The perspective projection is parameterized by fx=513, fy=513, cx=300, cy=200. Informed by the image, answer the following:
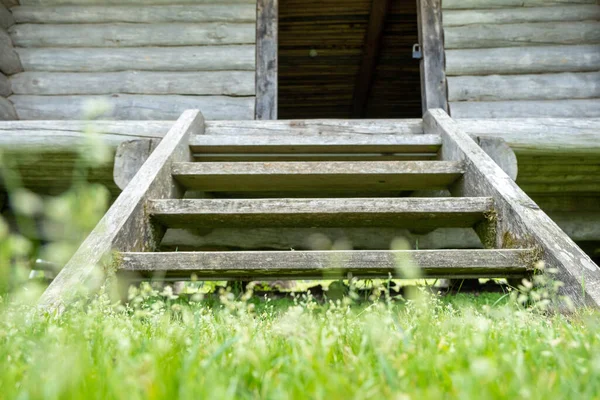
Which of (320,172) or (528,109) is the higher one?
(528,109)

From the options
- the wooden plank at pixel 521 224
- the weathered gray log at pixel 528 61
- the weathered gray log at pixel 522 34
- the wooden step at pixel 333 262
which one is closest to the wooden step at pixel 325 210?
the wooden plank at pixel 521 224

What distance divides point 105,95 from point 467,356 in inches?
165

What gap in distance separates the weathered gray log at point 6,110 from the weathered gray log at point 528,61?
12.0 ft

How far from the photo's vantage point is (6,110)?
4.22 m

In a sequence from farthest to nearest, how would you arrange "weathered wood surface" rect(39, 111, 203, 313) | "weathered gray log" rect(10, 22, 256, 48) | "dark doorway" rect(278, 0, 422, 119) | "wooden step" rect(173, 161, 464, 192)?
"dark doorway" rect(278, 0, 422, 119), "weathered gray log" rect(10, 22, 256, 48), "wooden step" rect(173, 161, 464, 192), "weathered wood surface" rect(39, 111, 203, 313)

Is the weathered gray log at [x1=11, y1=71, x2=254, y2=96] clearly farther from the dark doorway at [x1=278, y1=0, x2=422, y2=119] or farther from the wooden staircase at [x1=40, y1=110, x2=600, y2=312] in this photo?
the dark doorway at [x1=278, y1=0, x2=422, y2=119]

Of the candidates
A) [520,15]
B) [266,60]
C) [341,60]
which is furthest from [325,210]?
[341,60]

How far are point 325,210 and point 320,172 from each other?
0.49m

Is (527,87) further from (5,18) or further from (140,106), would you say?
(5,18)

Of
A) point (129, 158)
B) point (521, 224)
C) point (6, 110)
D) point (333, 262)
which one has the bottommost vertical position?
point (333, 262)

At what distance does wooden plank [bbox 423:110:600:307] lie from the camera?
64.1 inches

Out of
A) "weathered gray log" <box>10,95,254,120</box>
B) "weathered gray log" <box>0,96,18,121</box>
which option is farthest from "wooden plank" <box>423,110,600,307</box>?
"weathered gray log" <box>0,96,18,121</box>

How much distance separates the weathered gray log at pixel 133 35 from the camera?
4.52m

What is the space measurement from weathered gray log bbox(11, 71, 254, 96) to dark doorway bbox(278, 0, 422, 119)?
3893 mm
